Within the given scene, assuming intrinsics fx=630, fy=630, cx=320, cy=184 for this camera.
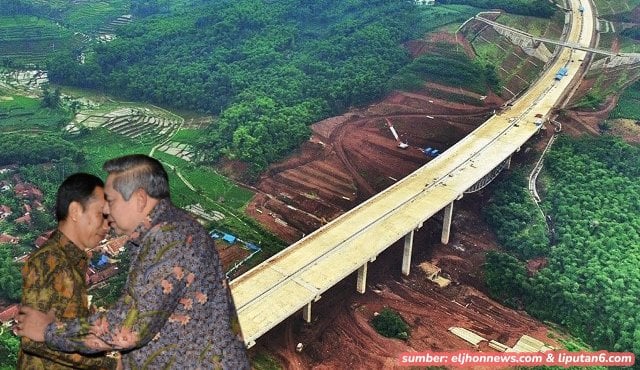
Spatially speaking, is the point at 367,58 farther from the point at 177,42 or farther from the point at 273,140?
the point at 177,42

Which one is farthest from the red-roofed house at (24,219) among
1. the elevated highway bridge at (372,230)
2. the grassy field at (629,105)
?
the grassy field at (629,105)

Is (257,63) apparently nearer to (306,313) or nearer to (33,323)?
(306,313)

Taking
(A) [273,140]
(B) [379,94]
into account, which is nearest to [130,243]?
(A) [273,140]

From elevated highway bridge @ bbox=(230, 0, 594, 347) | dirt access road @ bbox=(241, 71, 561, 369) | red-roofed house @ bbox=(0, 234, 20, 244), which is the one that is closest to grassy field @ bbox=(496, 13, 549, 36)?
dirt access road @ bbox=(241, 71, 561, 369)

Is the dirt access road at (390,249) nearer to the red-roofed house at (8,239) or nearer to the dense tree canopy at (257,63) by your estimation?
the dense tree canopy at (257,63)

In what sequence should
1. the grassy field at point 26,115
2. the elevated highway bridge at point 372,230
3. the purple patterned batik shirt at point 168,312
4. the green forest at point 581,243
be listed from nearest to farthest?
the purple patterned batik shirt at point 168,312 → the elevated highway bridge at point 372,230 → the green forest at point 581,243 → the grassy field at point 26,115
